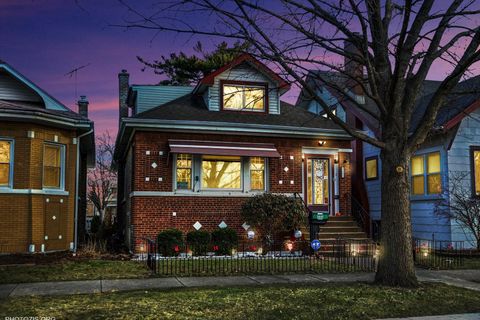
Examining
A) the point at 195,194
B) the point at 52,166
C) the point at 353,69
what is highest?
the point at 353,69

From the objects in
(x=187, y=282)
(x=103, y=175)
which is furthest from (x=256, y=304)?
(x=103, y=175)

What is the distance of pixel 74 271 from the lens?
11492mm

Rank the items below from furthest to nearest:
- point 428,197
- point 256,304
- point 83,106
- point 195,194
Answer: point 83,106
point 428,197
point 195,194
point 256,304

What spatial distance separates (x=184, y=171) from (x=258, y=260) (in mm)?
4688

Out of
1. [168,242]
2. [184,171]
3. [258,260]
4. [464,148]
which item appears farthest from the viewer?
[464,148]

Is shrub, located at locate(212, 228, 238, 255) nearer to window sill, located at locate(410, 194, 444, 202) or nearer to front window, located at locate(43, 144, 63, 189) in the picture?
front window, located at locate(43, 144, 63, 189)

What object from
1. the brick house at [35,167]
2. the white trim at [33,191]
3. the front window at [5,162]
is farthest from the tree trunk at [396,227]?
the front window at [5,162]

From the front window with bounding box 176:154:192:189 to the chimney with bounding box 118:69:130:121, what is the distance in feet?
27.4

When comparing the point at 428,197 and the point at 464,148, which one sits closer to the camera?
the point at 464,148

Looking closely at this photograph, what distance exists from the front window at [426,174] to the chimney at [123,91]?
13.5 m

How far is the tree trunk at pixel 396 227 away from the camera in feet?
31.7

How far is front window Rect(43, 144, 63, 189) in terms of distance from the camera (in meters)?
15.4

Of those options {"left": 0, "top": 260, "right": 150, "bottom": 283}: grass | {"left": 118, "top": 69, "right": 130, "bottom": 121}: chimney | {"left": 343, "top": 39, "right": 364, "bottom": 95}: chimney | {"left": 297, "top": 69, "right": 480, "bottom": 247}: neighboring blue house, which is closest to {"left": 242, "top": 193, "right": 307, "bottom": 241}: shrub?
{"left": 297, "top": 69, "right": 480, "bottom": 247}: neighboring blue house

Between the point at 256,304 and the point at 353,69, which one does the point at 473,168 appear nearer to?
the point at 353,69
